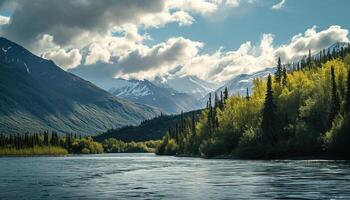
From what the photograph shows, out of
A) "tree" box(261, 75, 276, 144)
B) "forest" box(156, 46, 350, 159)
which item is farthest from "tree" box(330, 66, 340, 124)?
"tree" box(261, 75, 276, 144)

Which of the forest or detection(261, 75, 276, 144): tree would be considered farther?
detection(261, 75, 276, 144): tree

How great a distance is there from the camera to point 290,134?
13588cm

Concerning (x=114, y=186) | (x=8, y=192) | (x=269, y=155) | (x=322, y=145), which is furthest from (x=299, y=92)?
(x=8, y=192)

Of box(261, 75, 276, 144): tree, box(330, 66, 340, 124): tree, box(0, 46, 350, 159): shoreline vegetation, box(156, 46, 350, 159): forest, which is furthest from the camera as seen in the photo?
box(261, 75, 276, 144): tree

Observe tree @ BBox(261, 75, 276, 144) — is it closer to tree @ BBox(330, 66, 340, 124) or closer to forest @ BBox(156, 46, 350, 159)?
forest @ BBox(156, 46, 350, 159)

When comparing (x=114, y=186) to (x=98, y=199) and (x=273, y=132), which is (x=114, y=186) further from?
(x=273, y=132)

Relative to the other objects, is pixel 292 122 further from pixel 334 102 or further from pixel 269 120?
pixel 334 102

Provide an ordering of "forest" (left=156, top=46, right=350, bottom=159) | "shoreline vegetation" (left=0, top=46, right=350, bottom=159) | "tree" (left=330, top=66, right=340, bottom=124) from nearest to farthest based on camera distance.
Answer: "shoreline vegetation" (left=0, top=46, right=350, bottom=159), "forest" (left=156, top=46, right=350, bottom=159), "tree" (left=330, top=66, right=340, bottom=124)

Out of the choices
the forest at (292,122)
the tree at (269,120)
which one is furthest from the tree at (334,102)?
the tree at (269,120)

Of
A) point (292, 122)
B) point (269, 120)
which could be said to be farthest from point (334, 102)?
point (269, 120)

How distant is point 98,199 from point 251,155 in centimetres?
9821

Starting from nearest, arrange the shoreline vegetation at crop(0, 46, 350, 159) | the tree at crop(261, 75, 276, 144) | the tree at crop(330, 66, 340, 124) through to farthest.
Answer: the shoreline vegetation at crop(0, 46, 350, 159) < the tree at crop(330, 66, 340, 124) < the tree at crop(261, 75, 276, 144)

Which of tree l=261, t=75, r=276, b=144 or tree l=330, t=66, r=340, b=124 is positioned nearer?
tree l=330, t=66, r=340, b=124

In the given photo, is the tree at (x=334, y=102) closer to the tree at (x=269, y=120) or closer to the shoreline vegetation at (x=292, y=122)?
the shoreline vegetation at (x=292, y=122)
